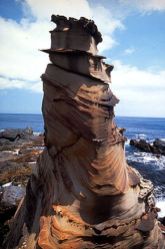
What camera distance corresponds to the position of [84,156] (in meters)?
5.95

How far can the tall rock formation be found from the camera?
5734 millimetres

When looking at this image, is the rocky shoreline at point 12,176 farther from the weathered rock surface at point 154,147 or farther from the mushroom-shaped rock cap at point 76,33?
the weathered rock surface at point 154,147

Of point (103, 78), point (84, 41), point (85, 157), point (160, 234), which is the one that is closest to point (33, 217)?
point (85, 157)

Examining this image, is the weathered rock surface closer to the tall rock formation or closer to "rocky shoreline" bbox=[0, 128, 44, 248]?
"rocky shoreline" bbox=[0, 128, 44, 248]

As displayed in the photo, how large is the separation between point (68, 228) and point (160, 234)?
7.47 feet

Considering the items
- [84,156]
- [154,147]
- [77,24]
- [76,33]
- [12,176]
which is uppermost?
[77,24]

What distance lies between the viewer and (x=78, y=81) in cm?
582

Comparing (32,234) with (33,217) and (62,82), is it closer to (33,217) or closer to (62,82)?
(33,217)

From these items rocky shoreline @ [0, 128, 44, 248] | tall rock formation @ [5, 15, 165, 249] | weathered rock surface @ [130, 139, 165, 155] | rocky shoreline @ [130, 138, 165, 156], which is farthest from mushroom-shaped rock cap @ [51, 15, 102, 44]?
weathered rock surface @ [130, 139, 165, 155]

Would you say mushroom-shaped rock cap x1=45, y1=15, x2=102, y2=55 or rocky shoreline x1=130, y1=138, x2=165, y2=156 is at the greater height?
mushroom-shaped rock cap x1=45, y1=15, x2=102, y2=55

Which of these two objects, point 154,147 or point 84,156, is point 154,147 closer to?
point 154,147

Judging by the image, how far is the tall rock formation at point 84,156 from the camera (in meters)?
5.73

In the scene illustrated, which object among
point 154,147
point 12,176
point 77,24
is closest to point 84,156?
point 77,24

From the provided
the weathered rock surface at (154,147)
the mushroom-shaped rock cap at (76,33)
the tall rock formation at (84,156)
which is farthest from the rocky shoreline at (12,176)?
the weathered rock surface at (154,147)
